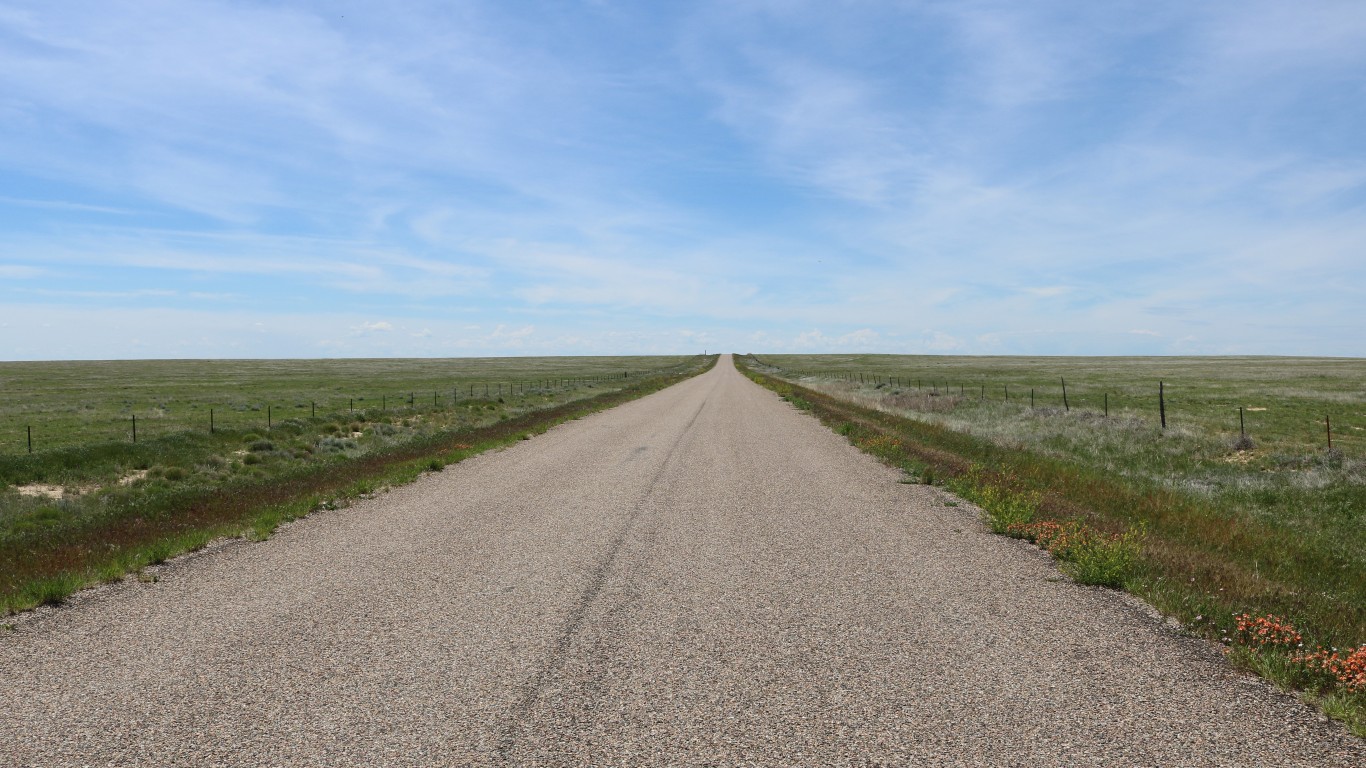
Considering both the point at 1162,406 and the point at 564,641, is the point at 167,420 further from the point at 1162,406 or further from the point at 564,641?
the point at 1162,406

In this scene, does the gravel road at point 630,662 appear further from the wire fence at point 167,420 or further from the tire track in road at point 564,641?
the wire fence at point 167,420

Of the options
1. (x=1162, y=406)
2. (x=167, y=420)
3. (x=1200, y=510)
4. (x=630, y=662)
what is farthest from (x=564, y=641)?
(x=167, y=420)

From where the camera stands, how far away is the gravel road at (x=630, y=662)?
4602 mm

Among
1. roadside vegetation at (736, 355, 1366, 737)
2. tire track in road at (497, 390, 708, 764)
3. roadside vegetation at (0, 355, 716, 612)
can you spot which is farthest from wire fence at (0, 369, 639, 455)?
roadside vegetation at (736, 355, 1366, 737)

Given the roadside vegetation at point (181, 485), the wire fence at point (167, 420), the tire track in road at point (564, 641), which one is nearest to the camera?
the tire track in road at point (564, 641)

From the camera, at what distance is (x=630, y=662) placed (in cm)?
588

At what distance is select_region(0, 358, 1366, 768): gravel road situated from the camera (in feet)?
15.1

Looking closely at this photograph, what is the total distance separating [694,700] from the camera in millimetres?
5203

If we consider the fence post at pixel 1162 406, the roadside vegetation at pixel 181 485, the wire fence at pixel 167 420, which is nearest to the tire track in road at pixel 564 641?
Answer: the roadside vegetation at pixel 181 485

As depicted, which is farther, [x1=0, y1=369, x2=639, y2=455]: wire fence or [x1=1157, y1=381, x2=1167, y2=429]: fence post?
[x1=0, y1=369, x2=639, y2=455]: wire fence

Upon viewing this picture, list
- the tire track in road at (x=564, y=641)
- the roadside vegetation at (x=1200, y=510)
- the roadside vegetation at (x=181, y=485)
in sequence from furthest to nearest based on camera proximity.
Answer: the roadside vegetation at (x=181, y=485)
the roadside vegetation at (x=1200, y=510)
the tire track in road at (x=564, y=641)

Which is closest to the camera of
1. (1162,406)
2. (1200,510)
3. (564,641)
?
(564,641)

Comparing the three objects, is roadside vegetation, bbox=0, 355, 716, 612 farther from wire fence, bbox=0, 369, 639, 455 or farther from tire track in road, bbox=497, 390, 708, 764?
tire track in road, bbox=497, 390, 708, 764

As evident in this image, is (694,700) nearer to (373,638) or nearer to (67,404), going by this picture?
(373,638)
